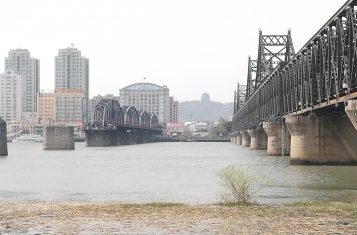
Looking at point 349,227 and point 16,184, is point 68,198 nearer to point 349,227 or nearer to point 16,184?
point 16,184

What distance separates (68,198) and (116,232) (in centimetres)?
1976

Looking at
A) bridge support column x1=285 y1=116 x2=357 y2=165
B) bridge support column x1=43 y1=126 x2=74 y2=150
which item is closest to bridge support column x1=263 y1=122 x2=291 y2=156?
bridge support column x1=285 y1=116 x2=357 y2=165

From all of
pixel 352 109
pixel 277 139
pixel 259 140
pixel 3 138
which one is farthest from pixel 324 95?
pixel 259 140

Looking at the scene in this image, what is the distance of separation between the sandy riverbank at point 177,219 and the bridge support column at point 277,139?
79200 mm

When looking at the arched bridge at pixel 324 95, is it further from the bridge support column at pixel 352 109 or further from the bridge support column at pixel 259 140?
the bridge support column at pixel 259 140

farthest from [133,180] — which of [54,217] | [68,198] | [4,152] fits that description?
[4,152]

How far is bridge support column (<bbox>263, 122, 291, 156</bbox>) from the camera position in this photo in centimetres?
10600

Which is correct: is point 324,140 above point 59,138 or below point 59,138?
below

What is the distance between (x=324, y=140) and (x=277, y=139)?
131 feet

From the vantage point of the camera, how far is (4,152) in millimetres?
125375

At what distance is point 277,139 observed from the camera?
4343 inches

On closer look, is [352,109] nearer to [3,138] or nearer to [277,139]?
[277,139]

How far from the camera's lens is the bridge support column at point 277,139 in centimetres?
10600

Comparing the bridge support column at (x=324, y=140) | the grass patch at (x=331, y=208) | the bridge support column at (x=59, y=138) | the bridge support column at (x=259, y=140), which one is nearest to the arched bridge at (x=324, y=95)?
the bridge support column at (x=324, y=140)
